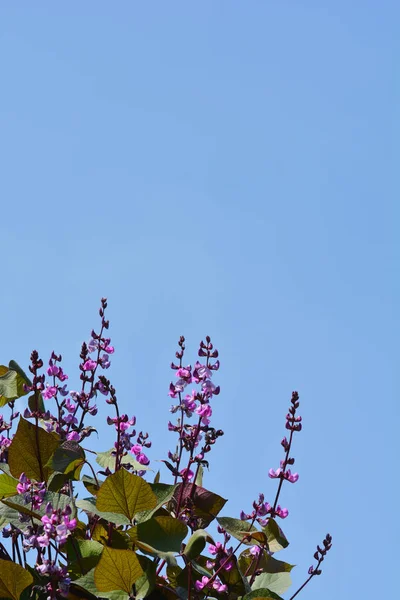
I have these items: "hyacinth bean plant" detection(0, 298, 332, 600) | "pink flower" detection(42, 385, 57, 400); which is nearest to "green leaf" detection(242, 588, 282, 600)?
"hyacinth bean plant" detection(0, 298, 332, 600)

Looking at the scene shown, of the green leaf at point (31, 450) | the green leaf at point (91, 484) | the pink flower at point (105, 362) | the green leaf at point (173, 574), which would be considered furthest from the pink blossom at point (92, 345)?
the green leaf at point (173, 574)

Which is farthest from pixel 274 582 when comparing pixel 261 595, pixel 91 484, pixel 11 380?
pixel 11 380

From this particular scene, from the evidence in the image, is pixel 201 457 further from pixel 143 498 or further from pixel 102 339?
pixel 102 339

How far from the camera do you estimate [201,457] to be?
256cm

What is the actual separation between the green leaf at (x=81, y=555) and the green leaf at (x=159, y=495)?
5.6 inches

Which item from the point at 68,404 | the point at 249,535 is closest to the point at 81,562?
the point at 249,535

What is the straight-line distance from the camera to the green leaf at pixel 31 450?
2.31 metres

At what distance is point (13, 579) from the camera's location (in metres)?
2.00

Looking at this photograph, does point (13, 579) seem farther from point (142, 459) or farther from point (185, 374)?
point (185, 374)

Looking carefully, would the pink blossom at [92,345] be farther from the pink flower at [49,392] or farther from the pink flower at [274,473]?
the pink flower at [274,473]

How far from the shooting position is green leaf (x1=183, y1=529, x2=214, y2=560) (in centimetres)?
206

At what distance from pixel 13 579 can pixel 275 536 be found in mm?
818

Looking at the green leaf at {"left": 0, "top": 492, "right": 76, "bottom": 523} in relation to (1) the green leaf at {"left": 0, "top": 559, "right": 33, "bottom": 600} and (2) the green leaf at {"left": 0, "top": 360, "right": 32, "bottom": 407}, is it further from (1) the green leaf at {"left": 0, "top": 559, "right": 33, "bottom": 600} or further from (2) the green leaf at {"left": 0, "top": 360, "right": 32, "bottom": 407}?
(2) the green leaf at {"left": 0, "top": 360, "right": 32, "bottom": 407}

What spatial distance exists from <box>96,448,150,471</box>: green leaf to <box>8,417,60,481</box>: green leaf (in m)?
0.29
